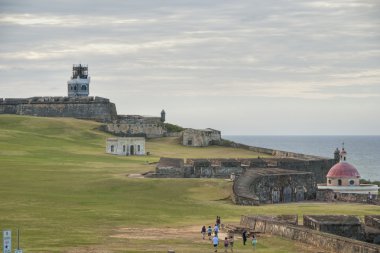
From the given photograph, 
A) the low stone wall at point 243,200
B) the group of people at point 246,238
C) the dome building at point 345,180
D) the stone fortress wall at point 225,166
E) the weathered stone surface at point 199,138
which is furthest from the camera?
the weathered stone surface at point 199,138

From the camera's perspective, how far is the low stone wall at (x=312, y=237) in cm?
3891

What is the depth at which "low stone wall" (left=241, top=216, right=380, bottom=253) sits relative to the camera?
1532 inches

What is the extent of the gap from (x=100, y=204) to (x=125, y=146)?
47215mm

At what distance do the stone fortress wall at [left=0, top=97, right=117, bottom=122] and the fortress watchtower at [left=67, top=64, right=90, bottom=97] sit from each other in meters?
10.1

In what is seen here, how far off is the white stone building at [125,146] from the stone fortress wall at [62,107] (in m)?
35.9

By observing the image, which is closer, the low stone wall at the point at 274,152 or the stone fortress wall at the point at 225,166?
the stone fortress wall at the point at 225,166

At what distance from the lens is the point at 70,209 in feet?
190

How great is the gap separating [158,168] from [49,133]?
44.5m

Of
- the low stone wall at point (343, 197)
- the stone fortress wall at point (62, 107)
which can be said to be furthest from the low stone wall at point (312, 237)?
the stone fortress wall at point (62, 107)

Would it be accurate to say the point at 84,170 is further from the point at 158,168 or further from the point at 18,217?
the point at 18,217

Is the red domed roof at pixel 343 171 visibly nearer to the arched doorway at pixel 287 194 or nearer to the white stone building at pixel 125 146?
the arched doorway at pixel 287 194

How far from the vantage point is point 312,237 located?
4341cm

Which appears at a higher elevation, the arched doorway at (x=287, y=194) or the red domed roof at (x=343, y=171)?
the red domed roof at (x=343, y=171)

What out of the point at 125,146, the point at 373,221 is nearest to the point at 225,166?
the point at 125,146
